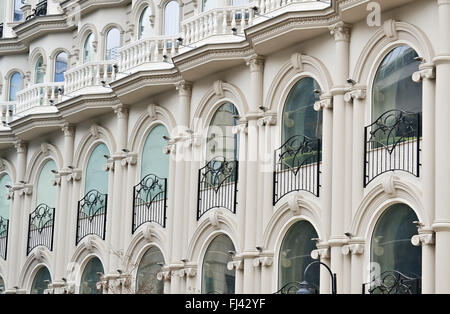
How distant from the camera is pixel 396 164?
26000 mm

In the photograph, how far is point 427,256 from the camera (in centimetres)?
2458

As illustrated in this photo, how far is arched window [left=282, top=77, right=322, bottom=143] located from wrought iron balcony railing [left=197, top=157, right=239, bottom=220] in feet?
6.69

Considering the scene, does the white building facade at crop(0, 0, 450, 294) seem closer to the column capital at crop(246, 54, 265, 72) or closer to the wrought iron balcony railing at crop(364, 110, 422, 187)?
Answer: the wrought iron balcony railing at crop(364, 110, 422, 187)

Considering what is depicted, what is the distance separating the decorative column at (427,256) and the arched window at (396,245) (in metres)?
0.38

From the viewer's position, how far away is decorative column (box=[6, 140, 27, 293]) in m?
39.3

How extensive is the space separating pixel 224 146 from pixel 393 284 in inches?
313

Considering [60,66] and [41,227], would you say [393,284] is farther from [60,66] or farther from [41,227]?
[60,66]

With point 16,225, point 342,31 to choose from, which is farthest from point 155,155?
point 342,31

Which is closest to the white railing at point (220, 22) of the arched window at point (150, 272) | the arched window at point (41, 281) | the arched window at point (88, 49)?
the arched window at point (150, 272)

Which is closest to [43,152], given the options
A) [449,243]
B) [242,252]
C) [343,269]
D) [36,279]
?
[36,279]

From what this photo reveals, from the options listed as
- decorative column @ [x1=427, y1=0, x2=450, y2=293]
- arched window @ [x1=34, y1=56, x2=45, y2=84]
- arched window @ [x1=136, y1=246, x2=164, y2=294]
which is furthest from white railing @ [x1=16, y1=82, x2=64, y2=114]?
decorative column @ [x1=427, y1=0, x2=450, y2=293]

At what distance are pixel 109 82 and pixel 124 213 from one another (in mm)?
3892

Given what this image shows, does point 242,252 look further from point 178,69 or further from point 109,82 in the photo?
point 109,82

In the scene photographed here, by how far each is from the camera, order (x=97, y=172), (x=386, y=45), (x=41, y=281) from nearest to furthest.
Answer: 1. (x=386, y=45)
2. (x=97, y=172)
3. (x=41, y=281)
